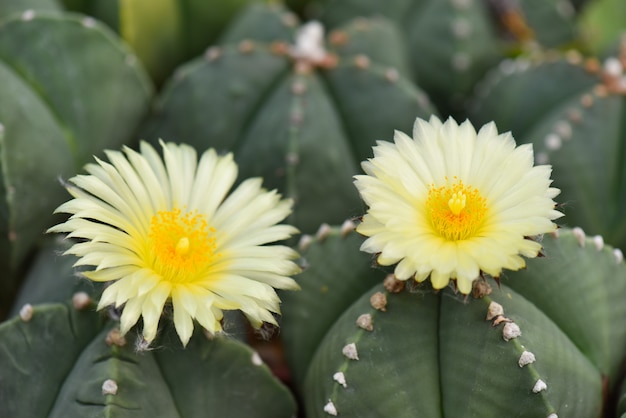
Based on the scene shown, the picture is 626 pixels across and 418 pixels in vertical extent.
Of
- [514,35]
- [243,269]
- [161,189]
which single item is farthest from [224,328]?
[514,35]

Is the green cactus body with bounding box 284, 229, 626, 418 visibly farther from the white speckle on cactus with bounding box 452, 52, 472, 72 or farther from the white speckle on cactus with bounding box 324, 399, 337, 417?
the white speckle on cactus with bounding box 452, 52, 472, 72

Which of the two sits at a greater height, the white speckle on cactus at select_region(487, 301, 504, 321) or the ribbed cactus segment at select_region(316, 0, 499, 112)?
the ribbed cactus segment at select_region(316, 0, 499, 112)

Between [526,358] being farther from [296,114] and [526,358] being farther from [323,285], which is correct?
[296,114]

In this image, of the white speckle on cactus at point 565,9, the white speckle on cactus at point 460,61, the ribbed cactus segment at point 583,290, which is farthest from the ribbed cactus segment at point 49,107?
the white speckle on cactus at point 565,9

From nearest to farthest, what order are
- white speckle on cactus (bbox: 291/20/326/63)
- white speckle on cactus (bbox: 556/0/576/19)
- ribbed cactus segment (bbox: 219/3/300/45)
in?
white speckle on cactus (bbox: 291/20/326/63), ribbed cactus segment (bbox: 219/3/300/45), white speckle on cactus (bbox: 556/0/576/19)

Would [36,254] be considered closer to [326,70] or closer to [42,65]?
[42,65]

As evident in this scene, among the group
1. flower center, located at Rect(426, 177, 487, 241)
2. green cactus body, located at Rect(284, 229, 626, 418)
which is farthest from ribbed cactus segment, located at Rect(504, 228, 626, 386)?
flower center, located at Rect(426, 177, 487, 241)
